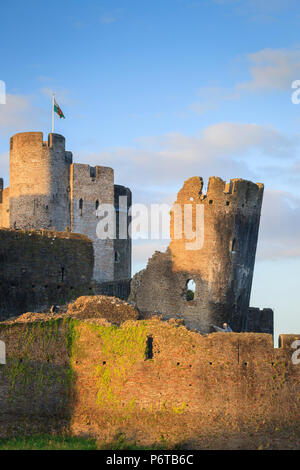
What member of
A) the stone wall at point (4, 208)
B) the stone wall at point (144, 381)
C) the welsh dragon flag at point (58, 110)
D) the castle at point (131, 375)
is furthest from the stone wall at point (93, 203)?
the stone wall at point (144, 381)

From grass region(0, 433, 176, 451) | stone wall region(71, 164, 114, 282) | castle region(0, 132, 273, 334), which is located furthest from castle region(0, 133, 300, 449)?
stone wall region(71, 164, 114, 282)

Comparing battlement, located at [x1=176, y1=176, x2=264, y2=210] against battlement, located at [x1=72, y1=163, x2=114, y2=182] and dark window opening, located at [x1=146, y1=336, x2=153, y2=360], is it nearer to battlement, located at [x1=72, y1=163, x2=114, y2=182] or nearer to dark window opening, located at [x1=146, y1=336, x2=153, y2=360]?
dark window opening, located at [x1=146, y1=336, x2=153, y2=360]

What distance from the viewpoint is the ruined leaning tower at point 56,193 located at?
44.5m

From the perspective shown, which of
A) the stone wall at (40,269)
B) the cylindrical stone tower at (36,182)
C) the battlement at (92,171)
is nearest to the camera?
the stone wall at (40,269)

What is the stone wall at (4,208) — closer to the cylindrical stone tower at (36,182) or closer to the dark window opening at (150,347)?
the cylindrical stone tower at (36,182)

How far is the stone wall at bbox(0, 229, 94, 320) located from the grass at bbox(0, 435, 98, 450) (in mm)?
7871

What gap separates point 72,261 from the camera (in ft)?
98.2

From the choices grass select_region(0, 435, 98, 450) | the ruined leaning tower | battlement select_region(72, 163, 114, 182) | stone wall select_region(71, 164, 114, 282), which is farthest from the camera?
battlement select_region(72, 163, 114, 182)

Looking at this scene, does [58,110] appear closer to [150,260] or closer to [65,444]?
[150,260]

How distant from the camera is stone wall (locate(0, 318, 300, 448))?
20500 millimetres

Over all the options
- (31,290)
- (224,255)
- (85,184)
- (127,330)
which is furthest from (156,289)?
(85,184)

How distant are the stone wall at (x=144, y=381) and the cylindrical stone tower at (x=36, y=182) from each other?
73.4 ft

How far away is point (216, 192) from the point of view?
33.5 meters
